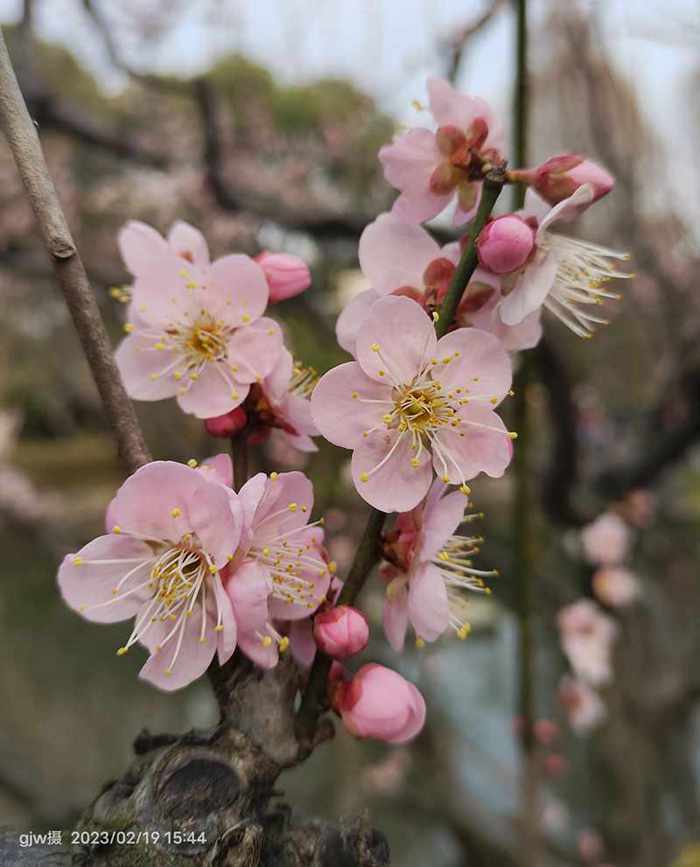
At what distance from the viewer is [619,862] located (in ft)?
6.44

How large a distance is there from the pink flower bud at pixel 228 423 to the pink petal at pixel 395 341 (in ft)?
0.28

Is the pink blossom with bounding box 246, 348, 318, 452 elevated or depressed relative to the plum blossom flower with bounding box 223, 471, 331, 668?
elevated

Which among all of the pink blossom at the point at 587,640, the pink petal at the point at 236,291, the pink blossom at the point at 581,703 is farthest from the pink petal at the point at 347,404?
the pink blossom at the point at 581,703

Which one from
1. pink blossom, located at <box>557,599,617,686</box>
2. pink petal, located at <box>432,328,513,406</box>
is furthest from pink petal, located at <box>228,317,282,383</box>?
pink blossom, located at <box>557,599,617,686</box>

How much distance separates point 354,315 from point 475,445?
11 centimetres

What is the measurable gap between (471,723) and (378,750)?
0.55m

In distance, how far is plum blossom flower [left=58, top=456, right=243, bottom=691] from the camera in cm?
36

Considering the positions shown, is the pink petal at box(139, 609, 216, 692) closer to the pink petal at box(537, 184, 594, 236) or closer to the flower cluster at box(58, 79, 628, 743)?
the flower cluster at box(58, 79, 628, 743)

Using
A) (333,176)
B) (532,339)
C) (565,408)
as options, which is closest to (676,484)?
(565,408)

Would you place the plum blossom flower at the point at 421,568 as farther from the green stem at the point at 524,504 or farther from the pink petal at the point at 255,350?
the green stem at the point at 524,504

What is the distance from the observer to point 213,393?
47 cm

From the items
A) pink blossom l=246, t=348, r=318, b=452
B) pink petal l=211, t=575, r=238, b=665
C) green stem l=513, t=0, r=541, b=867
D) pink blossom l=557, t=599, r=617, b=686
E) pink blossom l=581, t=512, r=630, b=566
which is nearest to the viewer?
pink petal l=211, t=575, r=238, b=665

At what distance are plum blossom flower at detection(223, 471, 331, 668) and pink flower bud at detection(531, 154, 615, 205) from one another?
0.23m

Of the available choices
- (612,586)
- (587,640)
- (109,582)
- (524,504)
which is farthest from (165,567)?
(612,586)
